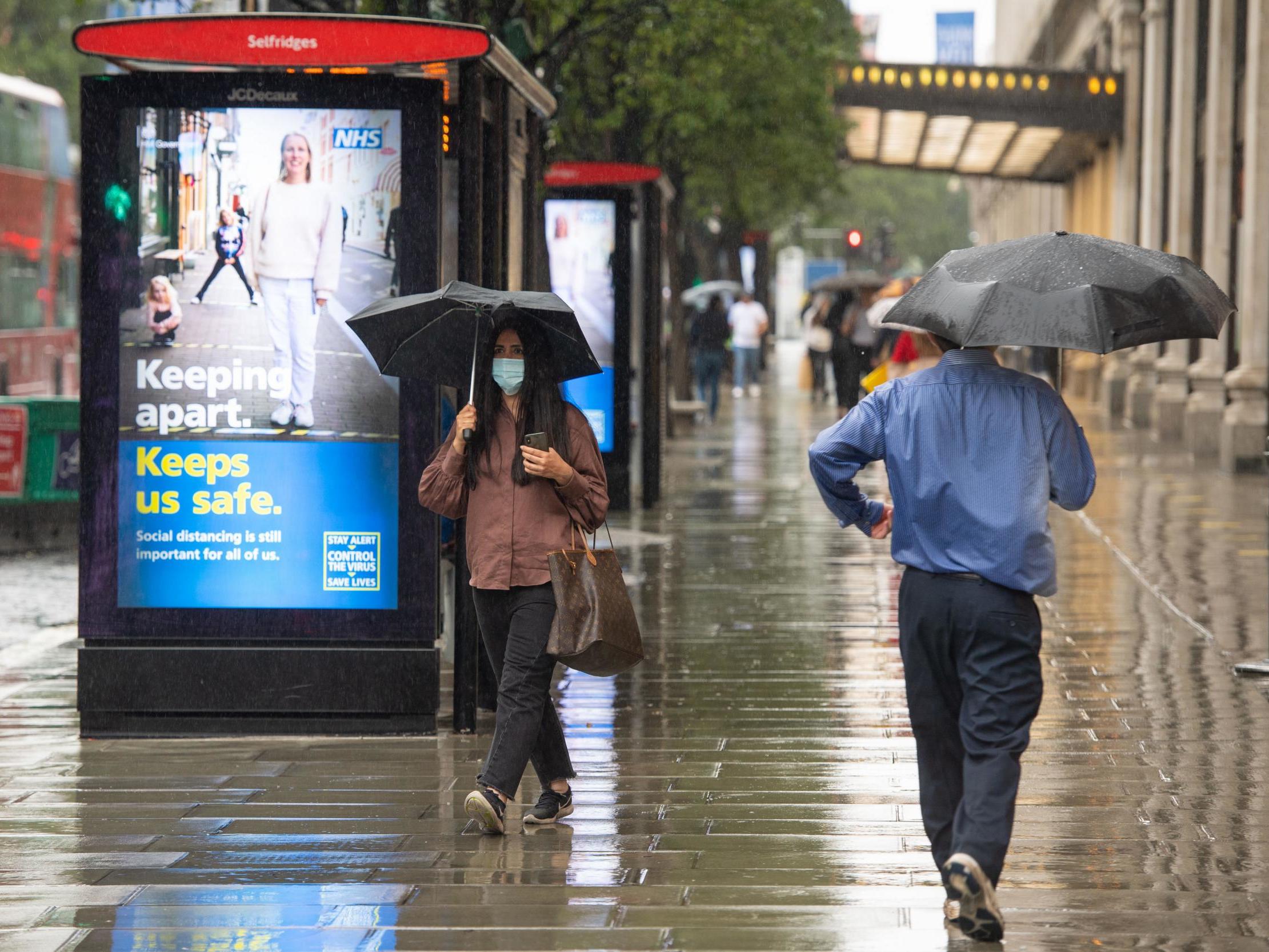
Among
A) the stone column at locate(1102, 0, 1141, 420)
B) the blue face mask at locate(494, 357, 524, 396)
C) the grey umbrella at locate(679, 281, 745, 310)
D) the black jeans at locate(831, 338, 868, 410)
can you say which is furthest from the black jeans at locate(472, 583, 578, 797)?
the grey umbrella at locate(679, 281, 745, 310)

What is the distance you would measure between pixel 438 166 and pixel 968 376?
10.3 feet

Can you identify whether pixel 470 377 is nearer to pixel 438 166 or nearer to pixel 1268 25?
pixel 438 166

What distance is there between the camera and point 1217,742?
7559mm

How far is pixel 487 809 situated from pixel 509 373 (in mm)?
1383

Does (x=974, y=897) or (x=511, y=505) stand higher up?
(x=511, y=505)

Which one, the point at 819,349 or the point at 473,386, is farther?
the point at 819,349

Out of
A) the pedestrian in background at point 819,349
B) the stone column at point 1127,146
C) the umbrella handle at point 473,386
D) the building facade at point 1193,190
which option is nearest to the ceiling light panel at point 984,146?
the building facade at point 1193,190

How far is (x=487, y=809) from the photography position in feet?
20.0

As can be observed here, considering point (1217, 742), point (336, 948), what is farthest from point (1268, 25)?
point (336, 948)

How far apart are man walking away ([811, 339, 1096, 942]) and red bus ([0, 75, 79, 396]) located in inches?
850

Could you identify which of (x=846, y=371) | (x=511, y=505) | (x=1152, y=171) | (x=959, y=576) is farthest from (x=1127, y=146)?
(x=959, y=576)

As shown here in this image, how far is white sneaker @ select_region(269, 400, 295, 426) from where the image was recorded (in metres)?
7.71

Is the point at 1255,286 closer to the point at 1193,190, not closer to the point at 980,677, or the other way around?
the point at 1193,190

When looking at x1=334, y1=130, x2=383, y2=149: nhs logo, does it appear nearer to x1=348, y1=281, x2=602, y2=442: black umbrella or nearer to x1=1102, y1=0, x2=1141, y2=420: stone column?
x1=348, y1=281, x2=602, y2=442: black umbrella
